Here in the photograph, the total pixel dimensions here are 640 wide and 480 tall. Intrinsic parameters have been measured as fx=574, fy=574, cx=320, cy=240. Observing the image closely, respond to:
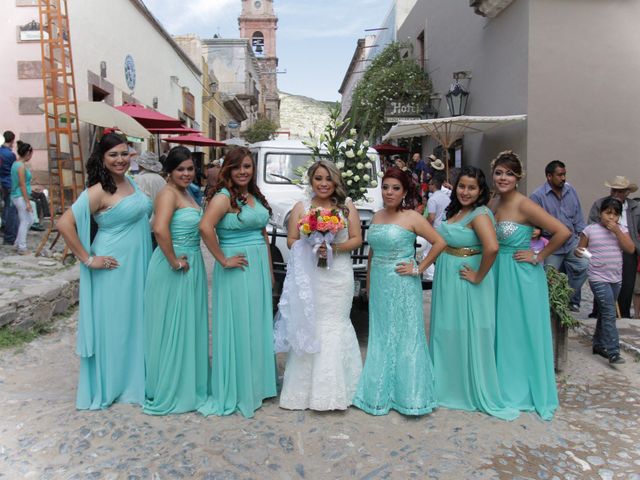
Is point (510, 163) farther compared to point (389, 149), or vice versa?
point (389, 149)

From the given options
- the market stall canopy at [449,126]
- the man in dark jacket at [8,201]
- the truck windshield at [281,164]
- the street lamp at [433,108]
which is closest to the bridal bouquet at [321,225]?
the truck windshield at [281,164]

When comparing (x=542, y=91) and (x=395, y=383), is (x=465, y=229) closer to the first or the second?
(x=395, y=383)

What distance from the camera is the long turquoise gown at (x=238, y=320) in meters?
3.95

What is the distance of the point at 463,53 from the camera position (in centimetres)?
1352

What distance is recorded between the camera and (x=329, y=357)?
3.96 m

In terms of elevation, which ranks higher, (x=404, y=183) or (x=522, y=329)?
(x=404, y=183)

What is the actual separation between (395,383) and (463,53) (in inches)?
444

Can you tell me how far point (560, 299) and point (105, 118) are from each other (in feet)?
26.6

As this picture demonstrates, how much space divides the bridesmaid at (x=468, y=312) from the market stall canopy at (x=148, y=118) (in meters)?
9.26

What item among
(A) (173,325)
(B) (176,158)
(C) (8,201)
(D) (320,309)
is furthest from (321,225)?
(C) (8,201)

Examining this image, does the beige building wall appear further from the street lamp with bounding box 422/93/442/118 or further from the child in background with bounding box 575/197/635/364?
the street lamp with bounding box 422/93/442/118

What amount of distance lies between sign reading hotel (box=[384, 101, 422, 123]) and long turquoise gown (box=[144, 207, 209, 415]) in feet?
40.5

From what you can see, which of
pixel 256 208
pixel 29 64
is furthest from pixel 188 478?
pixel 29 64

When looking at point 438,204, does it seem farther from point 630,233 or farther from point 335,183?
point 335,183
